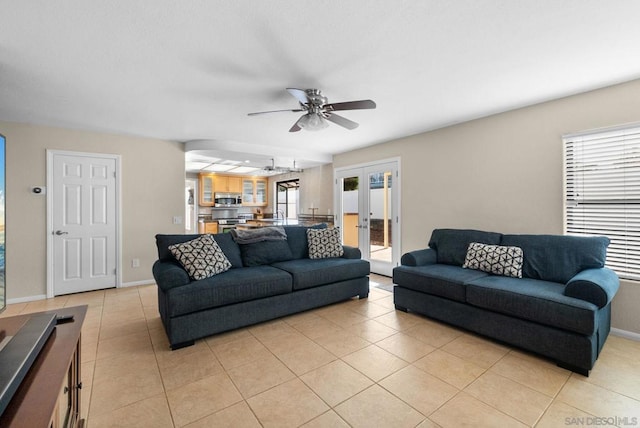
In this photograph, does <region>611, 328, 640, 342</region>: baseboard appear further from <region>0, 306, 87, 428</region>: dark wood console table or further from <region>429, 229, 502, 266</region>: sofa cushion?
<region>0, 306, 87, 428</region>: dark wood console table

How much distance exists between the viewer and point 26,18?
177 centimetres

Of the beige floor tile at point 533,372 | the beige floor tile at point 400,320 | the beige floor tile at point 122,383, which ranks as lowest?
the beige floor tile at point 122,383

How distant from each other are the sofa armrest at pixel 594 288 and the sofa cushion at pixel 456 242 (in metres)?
1.01

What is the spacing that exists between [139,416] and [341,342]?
158cm

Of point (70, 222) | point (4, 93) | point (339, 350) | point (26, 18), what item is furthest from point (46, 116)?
point (339, 350)

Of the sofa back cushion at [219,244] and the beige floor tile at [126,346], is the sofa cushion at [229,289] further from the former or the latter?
the beige floor tile at [126,346]

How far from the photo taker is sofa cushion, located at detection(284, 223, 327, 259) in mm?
3982

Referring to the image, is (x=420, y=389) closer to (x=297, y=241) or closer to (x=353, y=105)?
(x=353, y=105)

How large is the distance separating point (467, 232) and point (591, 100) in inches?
70.0

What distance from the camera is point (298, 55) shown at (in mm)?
2199

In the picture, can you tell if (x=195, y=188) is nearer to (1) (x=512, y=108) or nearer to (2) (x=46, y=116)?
(2) (x=46, y=116)

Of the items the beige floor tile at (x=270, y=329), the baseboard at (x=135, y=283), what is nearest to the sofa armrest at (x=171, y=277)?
the beige floor tile at (x=270, y=329)

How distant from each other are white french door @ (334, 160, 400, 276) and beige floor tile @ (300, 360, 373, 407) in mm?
2934

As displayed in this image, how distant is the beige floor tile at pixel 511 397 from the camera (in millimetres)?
1738
